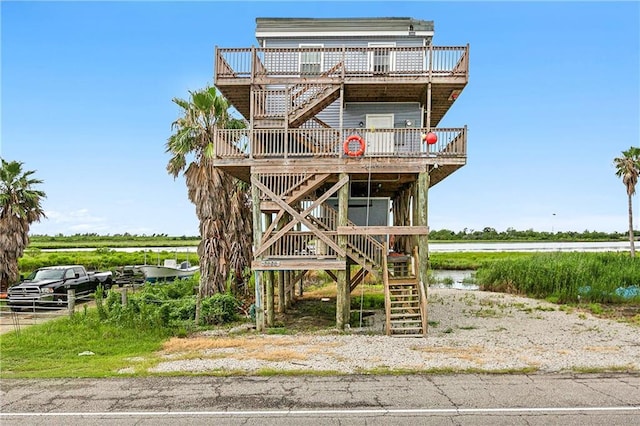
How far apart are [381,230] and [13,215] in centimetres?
2280

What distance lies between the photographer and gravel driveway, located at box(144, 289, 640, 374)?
1182 centimetres

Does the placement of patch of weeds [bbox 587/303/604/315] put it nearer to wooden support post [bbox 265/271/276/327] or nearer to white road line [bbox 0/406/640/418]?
wooden support post [bbox 265/271/276/327]

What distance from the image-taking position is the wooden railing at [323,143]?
58.5 ft

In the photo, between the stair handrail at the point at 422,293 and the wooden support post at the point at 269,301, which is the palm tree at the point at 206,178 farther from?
the stair handrail at the point at 422,293

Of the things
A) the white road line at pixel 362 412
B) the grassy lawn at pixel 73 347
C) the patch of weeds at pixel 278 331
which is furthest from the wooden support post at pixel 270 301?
the white road line at pixel 362 412

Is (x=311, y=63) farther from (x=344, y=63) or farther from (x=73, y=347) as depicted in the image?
(x=73, y=347)

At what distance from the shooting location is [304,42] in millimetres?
21656

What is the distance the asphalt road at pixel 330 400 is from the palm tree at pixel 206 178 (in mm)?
13619

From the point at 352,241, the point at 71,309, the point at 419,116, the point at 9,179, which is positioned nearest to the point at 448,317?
the point at 352,241

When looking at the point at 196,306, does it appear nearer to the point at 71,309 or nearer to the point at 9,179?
the point at 71,309

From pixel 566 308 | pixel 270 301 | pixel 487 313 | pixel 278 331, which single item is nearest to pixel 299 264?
pixel 270 301

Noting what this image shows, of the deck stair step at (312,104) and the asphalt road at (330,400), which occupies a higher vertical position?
the deck stair step at (312,104)

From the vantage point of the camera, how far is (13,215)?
28766 mm

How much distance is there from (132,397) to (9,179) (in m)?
24.5
